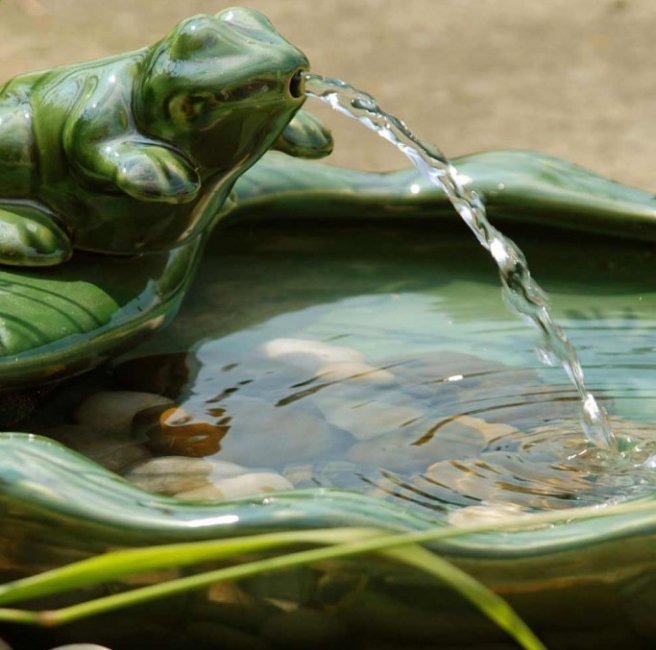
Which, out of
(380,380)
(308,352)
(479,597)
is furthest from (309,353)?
(479,597)

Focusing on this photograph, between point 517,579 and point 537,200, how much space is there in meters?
1.04

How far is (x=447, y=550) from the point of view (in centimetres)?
129

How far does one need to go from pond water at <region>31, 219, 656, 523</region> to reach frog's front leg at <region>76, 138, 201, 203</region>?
0.84 ft

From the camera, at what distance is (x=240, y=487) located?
1591 millimetres

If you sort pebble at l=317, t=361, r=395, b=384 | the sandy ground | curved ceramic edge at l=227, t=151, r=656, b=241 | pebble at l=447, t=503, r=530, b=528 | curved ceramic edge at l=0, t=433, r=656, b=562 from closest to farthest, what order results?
curved ceramic edge at l=0, t=433, r=656, b=562
pebble at l=447, t=503, r=530, b=528
pebble at l=317, t=361, r=395, b=384
curved ceramic edge at l=227, t=151, r=656, b=241
the sandy ground

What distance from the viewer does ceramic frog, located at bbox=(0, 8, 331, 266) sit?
1.73 metres

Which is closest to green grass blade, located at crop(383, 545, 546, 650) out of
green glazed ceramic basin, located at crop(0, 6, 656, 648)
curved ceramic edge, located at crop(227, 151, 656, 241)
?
green glazed ceramic basin, located at crop(0, 6, 656, 648)

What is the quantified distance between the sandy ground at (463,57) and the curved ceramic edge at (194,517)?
→ 248cm

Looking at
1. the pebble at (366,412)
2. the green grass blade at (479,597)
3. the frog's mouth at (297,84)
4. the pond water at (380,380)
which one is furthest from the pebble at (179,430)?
the green grass blade at (479,597)

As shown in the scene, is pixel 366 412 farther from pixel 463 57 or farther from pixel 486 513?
pixel 463 57

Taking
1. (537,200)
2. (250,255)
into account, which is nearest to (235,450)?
(250,255)

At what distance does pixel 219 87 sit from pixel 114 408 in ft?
1.26

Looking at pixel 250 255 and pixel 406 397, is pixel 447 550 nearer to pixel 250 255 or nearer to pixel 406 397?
pixel 406 397

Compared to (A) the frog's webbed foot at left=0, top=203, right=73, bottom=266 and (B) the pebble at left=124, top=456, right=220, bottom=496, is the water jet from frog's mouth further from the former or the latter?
(B) the pebble at left=124, top=456, right=220, bottom=496
